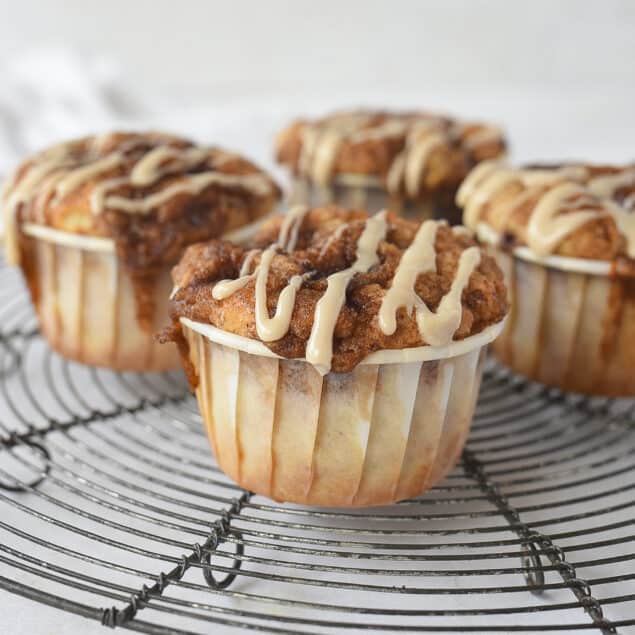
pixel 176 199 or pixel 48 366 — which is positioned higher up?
pixel 176 199

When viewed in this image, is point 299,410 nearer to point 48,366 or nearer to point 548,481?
point 548,481

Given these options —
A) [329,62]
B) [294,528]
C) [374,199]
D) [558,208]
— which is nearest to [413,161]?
[374,199]

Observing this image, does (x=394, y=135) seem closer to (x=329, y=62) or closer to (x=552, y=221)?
(x=552, y=221)

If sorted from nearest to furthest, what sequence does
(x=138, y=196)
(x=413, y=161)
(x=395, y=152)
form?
(x=138, y=196) → (x=413, y=161) → (x=395, y=152)

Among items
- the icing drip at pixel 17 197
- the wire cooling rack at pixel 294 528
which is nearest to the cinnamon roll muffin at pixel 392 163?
the wire cooling rack at pixel 294 528

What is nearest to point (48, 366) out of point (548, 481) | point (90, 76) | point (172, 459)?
point (172, 459)

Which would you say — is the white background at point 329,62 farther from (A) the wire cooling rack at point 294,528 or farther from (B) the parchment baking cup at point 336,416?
(B) the parchment baking cup at point 336,416

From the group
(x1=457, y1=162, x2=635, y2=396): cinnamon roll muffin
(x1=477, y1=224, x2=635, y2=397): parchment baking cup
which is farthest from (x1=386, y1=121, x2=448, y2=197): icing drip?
(x1=477, y1=224, x2=635, y2=397): parchment baking cup
